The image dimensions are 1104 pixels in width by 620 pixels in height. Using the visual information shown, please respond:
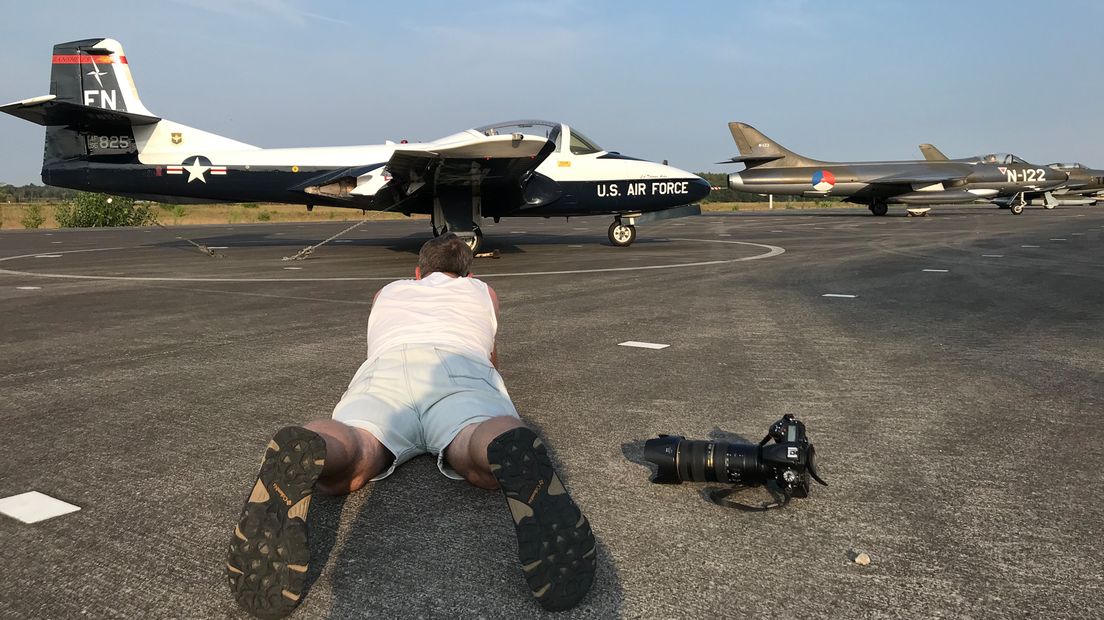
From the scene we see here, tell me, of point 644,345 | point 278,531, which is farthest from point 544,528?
point 644,345

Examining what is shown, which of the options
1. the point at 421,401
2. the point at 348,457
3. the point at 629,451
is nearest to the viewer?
the point at 348,457

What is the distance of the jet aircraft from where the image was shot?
16891 mm

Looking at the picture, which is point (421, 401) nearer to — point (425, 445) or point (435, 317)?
point (425, 445)

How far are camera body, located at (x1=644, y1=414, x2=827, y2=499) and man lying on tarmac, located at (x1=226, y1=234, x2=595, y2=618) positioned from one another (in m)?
0.70

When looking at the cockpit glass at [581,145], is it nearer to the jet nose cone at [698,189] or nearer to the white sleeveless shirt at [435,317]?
the jet nose cone at [698,189]

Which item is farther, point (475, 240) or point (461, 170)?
point (475, 240)

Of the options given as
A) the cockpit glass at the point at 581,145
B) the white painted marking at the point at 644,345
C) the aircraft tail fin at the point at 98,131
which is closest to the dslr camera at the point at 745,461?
the white painted marking at the point at 644,345

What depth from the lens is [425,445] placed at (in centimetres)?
351

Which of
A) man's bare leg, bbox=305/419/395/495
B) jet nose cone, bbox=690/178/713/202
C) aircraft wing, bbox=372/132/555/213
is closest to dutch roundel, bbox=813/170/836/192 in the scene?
jet nose cone, bbox=690/178/713/202

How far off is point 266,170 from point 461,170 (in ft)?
17.7

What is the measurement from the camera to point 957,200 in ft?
125

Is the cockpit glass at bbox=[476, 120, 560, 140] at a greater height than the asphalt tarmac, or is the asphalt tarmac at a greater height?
the cockpit glass at bbox=[476, 120, 560, 140]

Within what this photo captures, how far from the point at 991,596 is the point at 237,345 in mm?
6286

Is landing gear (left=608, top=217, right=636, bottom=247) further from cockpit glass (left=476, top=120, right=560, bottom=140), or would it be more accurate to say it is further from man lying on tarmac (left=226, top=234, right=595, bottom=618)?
man lying on tarmac (left=226, top=234, right=595, bottom=618)
